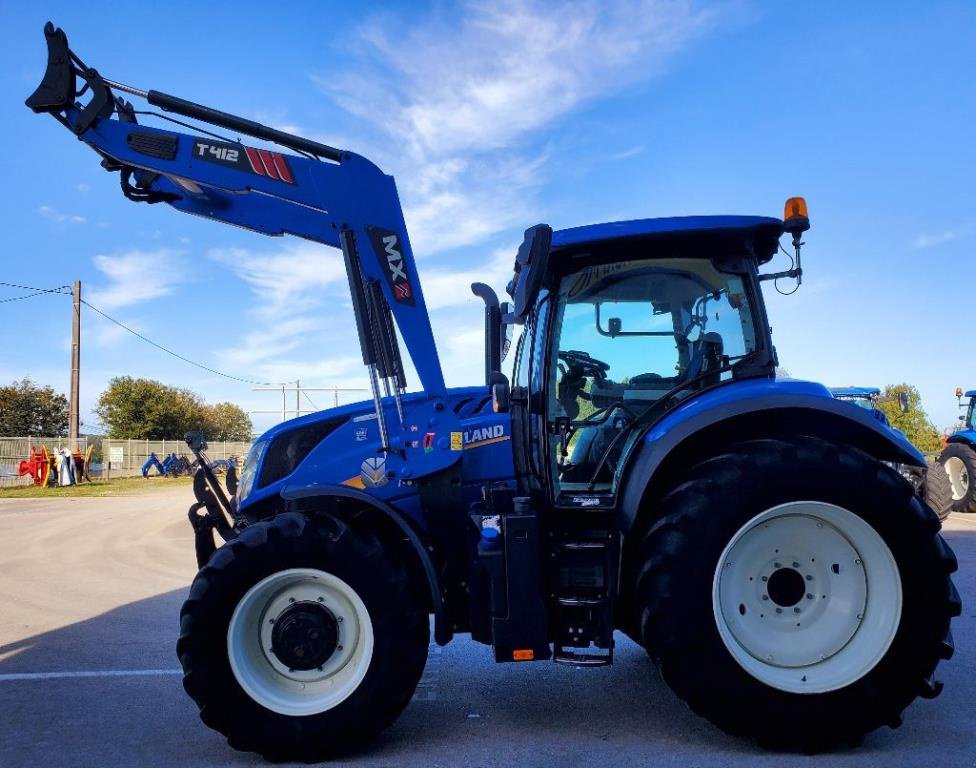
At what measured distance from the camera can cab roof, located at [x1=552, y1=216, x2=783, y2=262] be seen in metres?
3.86

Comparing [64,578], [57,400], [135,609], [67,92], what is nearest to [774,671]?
[67,92]

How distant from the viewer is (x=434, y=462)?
3.99 meters

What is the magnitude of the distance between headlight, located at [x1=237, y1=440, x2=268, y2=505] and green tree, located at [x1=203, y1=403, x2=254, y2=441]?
76026mm

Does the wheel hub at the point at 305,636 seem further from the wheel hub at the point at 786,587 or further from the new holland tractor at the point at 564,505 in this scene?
the wheel hub at the point at 786,587

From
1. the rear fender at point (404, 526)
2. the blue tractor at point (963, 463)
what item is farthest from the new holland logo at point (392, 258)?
the blue tractor at point (963, 463)

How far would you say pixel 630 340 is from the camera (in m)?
4.10

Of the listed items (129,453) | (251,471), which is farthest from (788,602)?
(129,453)

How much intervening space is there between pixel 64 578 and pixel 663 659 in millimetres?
7816

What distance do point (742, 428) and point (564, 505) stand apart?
3.16ft

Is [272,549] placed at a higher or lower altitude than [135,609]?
higher

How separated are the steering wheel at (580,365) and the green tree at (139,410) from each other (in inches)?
2339

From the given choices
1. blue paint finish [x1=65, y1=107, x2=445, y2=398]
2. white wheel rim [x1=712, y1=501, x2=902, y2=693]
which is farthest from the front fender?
blue paint finish [x1=65, y1=107, x2=445, y2=398]

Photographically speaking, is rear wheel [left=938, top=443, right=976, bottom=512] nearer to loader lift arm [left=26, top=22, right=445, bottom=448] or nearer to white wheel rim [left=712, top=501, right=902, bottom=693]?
white wheel rim [left=712, top=501, right=902, bottom=693]

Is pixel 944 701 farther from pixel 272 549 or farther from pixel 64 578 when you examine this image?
pixel 64 578
